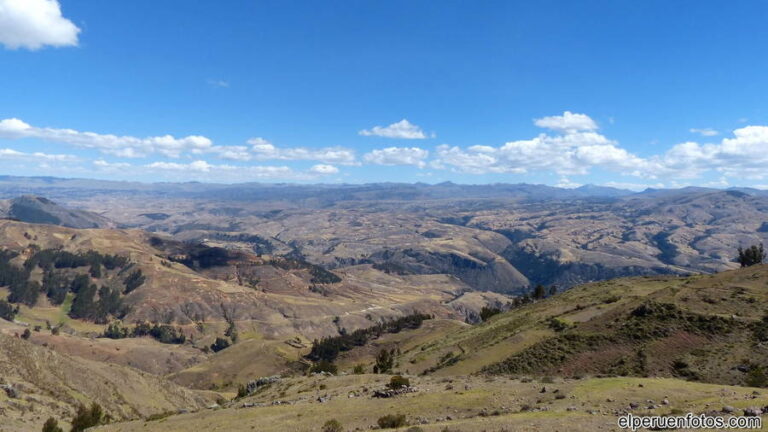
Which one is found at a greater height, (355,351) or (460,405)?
(460,405)

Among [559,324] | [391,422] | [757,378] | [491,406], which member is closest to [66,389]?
[391,422]

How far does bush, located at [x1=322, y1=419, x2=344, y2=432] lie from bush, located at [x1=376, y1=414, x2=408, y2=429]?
3.29 metres

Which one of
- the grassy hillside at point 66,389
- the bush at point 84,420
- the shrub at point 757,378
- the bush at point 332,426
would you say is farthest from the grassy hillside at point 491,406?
the grassy hillside at point 66,389

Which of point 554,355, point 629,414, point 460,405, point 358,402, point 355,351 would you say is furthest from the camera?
point 355,351

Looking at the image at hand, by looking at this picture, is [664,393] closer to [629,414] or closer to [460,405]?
[629,414]

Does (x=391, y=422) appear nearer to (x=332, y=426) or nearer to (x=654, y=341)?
(x=332, y=426)

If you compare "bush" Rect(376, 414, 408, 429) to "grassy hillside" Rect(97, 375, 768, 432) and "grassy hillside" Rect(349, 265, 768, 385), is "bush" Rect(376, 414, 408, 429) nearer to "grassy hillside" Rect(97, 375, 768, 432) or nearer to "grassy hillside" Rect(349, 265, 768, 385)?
"grassy hillside" Rect(97, 375, 768, 432)

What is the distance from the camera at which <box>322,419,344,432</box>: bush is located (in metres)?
36.4

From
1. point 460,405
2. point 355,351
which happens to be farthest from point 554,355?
point 355,351

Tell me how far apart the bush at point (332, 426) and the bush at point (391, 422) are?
329cm

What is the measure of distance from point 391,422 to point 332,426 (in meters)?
5.13

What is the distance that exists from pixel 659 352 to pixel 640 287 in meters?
53.7

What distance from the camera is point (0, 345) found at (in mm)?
91000

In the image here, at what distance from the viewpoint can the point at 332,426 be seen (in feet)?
122
